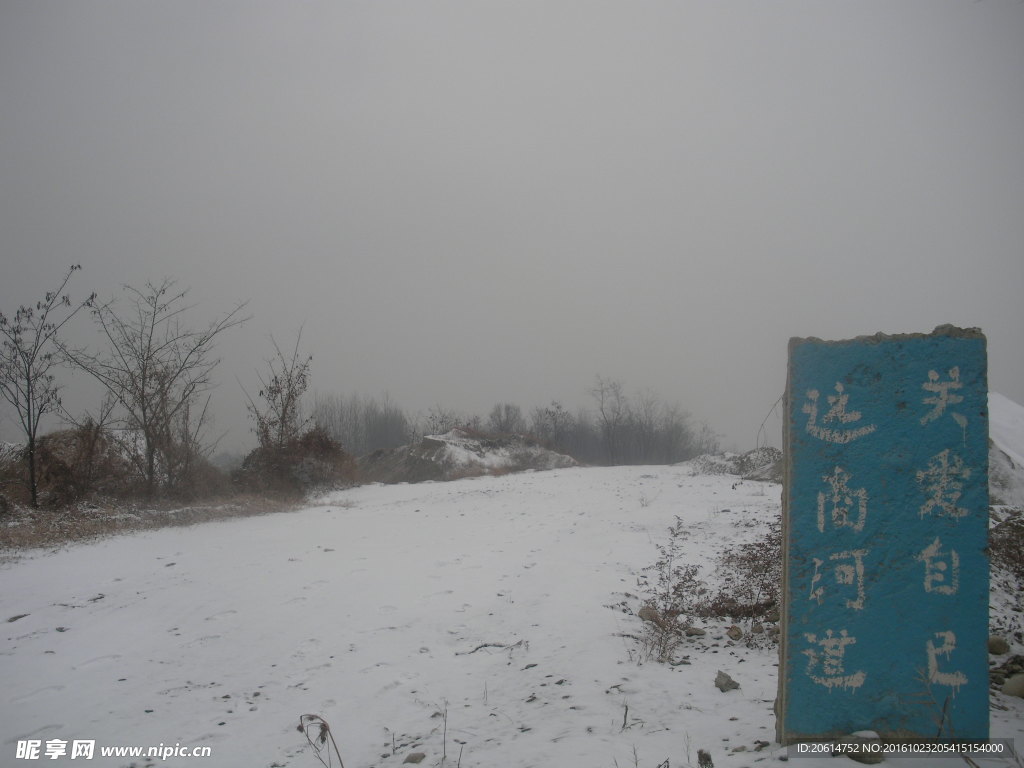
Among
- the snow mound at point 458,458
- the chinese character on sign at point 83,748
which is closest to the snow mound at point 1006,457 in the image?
the chinese character on sign at point 83,748

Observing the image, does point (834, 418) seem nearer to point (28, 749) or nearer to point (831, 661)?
point (831, 661)

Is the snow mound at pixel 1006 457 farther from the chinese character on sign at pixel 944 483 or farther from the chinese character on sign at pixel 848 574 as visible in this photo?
the chinese character on sign at pixel 848 574

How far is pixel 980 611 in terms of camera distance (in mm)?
2682

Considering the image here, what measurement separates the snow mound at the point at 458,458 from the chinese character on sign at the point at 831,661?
20.0 m

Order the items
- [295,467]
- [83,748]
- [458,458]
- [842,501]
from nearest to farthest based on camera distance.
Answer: [842,501] → [83,748] → [295,467] → [458,458]

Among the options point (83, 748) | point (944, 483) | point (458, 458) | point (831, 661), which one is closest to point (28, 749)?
point (83, 748)

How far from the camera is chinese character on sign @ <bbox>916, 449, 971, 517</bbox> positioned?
274 cm

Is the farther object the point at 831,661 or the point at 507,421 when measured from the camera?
the point at 507,421

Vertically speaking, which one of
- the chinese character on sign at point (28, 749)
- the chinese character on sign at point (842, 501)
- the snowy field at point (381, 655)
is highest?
the chinese character on sign at point (842, 501)

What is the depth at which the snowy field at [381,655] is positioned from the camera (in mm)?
3428

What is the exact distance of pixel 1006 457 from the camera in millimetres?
8438

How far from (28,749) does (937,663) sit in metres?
5.20

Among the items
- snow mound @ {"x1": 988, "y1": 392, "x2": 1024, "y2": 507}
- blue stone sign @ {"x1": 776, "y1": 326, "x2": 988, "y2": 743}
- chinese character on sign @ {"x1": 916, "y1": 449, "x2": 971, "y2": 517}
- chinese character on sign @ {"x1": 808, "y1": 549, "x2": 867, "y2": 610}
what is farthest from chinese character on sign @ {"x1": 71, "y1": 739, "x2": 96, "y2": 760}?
snow mound @ {"x1": 988, "y1": 392, "x2": 1024, "y2": 507}

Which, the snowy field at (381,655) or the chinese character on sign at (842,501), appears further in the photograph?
the snowy field at (381,655)
